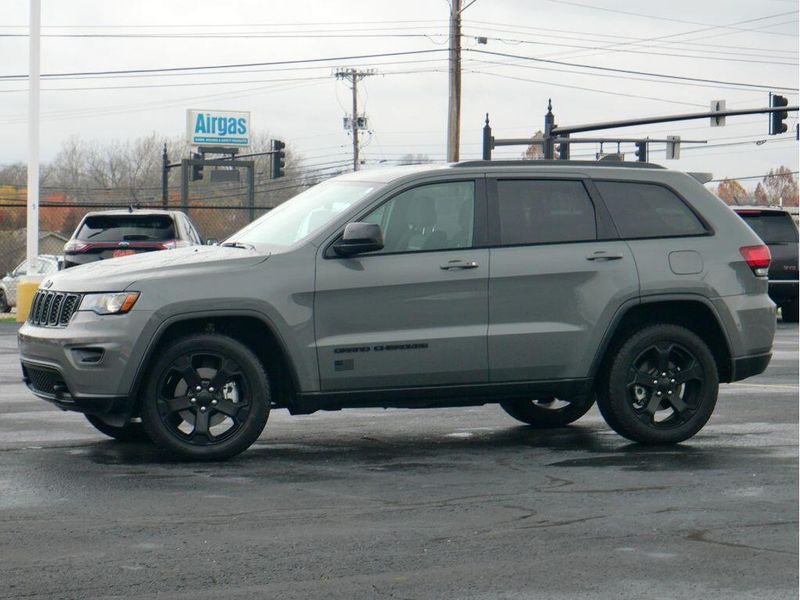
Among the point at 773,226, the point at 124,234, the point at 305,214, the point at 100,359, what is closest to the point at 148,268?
the point at 100,359

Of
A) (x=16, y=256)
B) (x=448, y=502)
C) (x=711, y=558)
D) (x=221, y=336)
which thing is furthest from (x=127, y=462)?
(x=16, y=256)

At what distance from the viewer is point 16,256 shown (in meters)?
53.6

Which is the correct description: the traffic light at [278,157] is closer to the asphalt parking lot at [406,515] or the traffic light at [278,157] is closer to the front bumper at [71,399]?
the asphalt parking lot at [406,515]

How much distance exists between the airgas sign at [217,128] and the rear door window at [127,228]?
2292 inches

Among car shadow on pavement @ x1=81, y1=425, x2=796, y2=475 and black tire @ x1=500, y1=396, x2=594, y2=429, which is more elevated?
black tire @ x1=500, y1=396, x2=594, y2=429

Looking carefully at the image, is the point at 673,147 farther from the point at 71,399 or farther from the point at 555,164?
the point at 71,399

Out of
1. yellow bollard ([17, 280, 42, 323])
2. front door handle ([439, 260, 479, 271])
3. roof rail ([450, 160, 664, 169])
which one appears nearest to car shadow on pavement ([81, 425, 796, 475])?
Result: front door handle ([439, 260, 479, 271])

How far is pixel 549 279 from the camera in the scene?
8945 millimetres

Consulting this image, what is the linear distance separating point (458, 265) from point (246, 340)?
1.41 metres

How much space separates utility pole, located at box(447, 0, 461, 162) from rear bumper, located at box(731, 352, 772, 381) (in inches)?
1071

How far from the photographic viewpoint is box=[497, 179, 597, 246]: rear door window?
9062mm

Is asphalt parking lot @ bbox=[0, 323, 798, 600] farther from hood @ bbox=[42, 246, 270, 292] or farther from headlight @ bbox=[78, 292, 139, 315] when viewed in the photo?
hood @ bbox=[42, 246, 270, 292]

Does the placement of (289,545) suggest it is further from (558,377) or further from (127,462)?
→ (558,377)

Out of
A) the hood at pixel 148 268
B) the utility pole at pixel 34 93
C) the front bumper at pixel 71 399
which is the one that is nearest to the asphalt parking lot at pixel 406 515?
the front bumper at pixel 71 399
